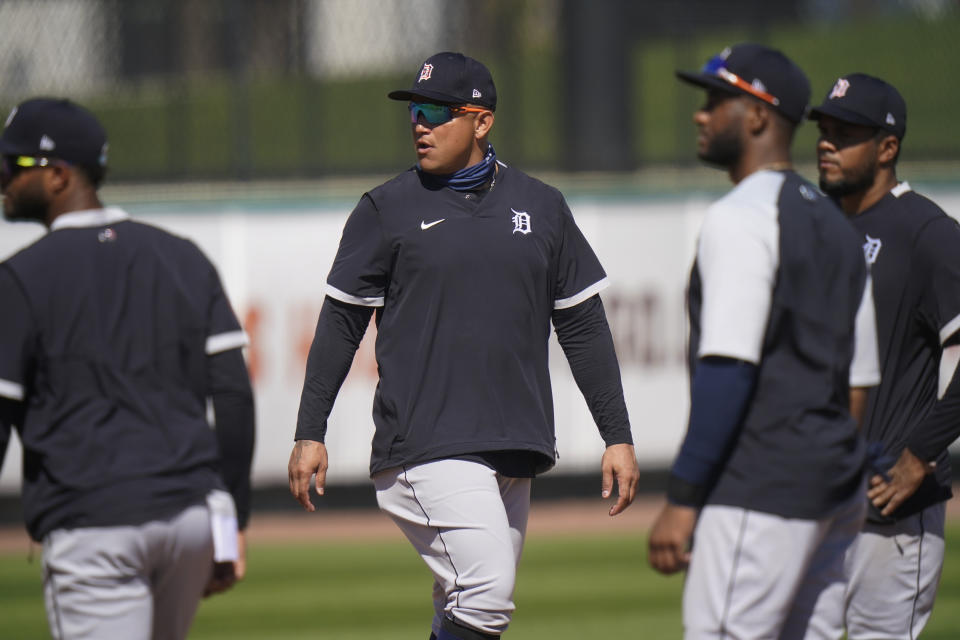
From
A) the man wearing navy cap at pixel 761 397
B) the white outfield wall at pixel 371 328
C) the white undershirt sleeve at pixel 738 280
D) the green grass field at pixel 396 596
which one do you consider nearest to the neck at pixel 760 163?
the man wearing navy cap at pixel 761 397

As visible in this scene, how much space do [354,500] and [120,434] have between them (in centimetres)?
785

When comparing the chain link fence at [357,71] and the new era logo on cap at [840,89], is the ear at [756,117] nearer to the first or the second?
the new era logo on cap at [840,89]

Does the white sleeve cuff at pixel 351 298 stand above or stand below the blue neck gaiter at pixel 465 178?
below

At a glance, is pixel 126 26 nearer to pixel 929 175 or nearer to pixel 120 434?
pixel 929 175

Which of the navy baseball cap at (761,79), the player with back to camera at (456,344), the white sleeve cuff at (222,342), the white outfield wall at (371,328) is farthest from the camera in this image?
the white outfield wall at (371,328)

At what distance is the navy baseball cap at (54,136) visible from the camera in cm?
365

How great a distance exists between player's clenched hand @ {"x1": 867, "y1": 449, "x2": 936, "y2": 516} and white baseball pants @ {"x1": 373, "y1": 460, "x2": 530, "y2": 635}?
4.05 ft

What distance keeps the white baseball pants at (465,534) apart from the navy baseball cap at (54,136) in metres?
1.60

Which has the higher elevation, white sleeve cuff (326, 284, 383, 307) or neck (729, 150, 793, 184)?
neck (729, 150, 793, 184)

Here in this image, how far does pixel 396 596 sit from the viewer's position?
816 centimetres

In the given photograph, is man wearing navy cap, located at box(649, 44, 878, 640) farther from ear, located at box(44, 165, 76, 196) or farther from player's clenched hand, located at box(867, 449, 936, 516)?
ear, located at box(44, 165, 76, 196)

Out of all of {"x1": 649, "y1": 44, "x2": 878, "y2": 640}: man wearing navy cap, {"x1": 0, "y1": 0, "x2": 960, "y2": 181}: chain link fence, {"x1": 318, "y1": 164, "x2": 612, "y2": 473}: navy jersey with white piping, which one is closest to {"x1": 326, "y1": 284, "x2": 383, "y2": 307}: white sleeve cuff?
{"x1": 318, "y1": 164, "x2": 612, "y2": 473}: navy jersey with white piping

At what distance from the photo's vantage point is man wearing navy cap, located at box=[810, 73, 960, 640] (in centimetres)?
455

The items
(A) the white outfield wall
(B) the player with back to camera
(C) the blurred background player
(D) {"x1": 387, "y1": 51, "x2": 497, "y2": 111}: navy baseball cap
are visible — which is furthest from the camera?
(A) the white outfield wall
